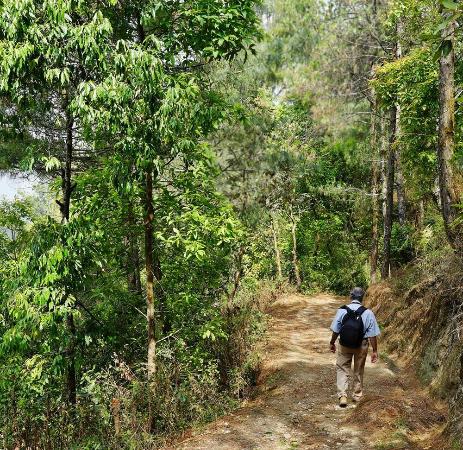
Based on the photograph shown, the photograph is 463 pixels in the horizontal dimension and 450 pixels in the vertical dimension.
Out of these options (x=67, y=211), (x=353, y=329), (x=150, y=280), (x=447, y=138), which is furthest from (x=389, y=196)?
(x=67, y=211)

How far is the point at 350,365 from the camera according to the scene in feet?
24.7

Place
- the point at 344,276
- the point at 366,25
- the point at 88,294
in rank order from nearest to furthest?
the point at 88,294, the point at 366,25, the point at 344,276

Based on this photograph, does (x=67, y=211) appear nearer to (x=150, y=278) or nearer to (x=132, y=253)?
(x=132, y=253)

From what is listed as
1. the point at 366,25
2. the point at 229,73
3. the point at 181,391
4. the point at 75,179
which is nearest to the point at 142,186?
the point at 75,179

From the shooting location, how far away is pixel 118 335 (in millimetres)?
8297

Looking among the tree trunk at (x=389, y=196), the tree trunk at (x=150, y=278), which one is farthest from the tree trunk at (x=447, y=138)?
the tree trunk at (x=389, y=196)

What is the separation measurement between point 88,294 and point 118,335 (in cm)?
86

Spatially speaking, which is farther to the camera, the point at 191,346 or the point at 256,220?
the point at 256,220

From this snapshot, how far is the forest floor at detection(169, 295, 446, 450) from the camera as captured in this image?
6109mm

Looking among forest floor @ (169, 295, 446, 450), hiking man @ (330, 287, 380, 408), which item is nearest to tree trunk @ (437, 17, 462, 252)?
hiking man @ (330, 287, 380, 408)

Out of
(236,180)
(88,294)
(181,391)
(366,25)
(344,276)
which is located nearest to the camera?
(181,391)

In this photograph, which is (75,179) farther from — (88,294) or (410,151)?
Answer: (410,151)

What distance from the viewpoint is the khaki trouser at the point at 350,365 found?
736 cm

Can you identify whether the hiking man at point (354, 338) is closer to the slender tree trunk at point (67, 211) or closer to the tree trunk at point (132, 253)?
the tree trunk at point (132, 253)
